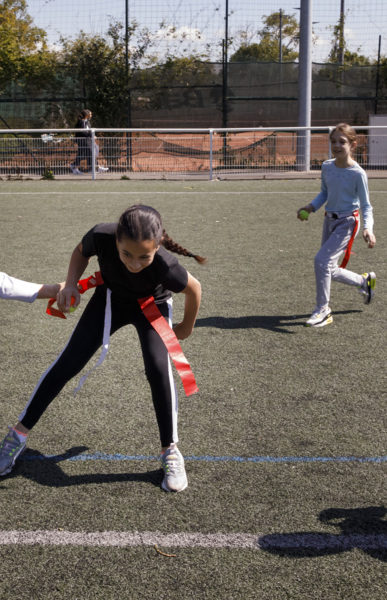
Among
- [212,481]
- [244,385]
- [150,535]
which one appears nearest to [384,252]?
[244,385]

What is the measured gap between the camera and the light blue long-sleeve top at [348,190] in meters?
5.22

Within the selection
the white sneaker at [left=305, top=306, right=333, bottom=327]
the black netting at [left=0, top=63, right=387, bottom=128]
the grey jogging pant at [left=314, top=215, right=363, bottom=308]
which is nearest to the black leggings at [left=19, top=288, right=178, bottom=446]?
the white sneaker at [left=305, top=306, right=333, bottom=327]

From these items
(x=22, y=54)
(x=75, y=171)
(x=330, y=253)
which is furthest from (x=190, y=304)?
(x=22, y=54)

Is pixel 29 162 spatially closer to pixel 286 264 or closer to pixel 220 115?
pixel 220 115

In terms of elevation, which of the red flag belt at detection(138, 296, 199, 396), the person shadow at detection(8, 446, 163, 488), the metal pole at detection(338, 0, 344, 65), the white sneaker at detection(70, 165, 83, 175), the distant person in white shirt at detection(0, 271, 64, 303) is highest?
the metal pole at detection(338, 0, 344, 65)

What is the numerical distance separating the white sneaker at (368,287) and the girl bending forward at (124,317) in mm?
2957

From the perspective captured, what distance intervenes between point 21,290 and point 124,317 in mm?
534

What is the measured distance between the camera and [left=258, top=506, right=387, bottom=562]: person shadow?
249 cm

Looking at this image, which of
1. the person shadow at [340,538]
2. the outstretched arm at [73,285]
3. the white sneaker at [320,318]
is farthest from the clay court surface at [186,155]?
the person shadow at [340,538]

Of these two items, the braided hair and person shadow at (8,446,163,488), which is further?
person shadow at (8,446,163,488)

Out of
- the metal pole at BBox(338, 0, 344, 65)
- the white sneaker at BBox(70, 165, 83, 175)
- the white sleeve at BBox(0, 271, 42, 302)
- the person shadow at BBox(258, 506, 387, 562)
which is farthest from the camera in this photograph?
the metal pole at BBox(338, 0, 344, 65)

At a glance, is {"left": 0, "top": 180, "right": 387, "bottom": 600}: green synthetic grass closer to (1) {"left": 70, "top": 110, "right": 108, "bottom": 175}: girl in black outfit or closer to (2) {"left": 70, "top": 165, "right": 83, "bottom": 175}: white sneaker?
(1) {"left": 70, "top": 110, "right": 108, "bottom": 175}: girl in black outfit

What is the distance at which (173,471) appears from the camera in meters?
2.93

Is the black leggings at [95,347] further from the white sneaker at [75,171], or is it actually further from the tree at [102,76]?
the tree at [102,76]
